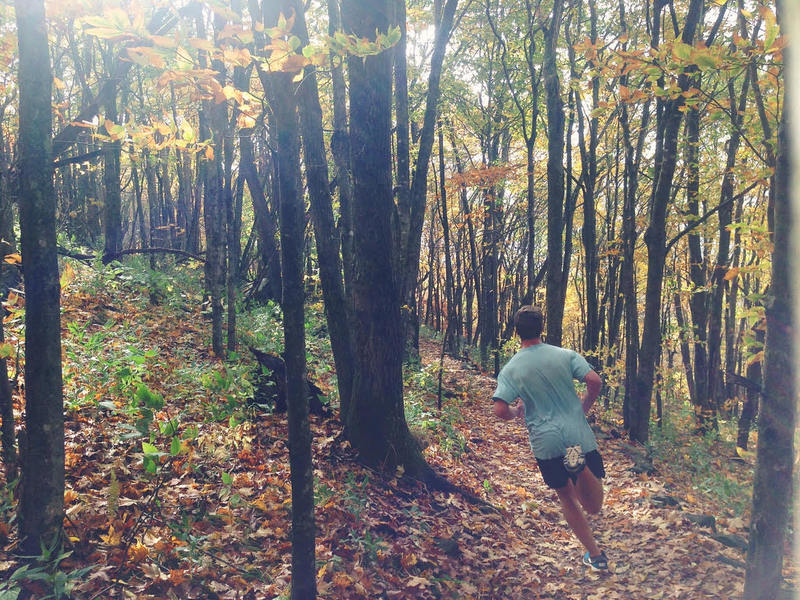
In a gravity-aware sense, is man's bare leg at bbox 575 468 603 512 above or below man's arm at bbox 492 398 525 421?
below

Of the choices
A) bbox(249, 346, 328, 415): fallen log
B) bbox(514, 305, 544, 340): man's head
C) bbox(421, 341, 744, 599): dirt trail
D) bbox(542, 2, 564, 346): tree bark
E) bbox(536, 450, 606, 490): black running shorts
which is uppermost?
bbox(542, 2, 564, 346): tree bark

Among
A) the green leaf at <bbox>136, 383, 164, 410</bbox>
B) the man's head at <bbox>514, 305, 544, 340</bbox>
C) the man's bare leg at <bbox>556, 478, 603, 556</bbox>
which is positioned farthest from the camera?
the man's head at <bbox>514, 305, 544, 340</bbox>

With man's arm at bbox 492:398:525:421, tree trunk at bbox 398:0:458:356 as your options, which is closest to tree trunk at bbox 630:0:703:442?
tree trunk at bbox 398:0:458:356

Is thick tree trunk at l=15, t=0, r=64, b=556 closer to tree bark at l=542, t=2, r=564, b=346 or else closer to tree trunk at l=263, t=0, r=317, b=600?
tree trunk at l=263, t=0, r=317, b=600

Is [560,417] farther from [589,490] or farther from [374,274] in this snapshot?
[374,274]

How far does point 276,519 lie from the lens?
442 centimetres

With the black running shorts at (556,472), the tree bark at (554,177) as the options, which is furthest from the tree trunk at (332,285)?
the tree bark at (554,177)

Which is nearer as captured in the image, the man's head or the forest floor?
the forest floor

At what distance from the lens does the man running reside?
4266 millimetres

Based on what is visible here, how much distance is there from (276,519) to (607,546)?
3.48m

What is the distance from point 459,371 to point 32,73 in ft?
43.8

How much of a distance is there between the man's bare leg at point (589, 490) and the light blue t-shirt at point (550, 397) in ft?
0.99

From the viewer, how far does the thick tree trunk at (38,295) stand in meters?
2.94

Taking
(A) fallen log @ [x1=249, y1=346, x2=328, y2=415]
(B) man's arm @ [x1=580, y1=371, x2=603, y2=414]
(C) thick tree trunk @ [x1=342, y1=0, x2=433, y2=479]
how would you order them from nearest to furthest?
(B) man's arm @ [x1=580, y1=371, x2=603, y2=414], (C) thick tree trunk @ [x1=342, y1=0, x2=433, y2=479], (A) fallen log @ [x1=249, y1=346, x2=328, y2=415]
